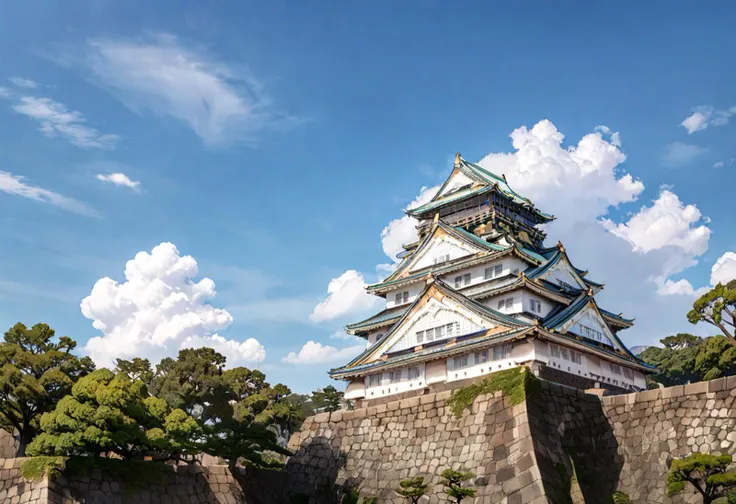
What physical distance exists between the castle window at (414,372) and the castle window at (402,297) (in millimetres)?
7215

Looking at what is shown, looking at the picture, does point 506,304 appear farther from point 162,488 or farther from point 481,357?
point 162,488

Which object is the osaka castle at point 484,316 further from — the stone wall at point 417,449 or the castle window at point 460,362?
the stone wall at point 417,449

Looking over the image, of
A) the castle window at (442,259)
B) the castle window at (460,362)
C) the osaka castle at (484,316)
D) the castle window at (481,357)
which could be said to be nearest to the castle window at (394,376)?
the osaka castle at (484,316)

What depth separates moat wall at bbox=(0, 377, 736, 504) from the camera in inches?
861

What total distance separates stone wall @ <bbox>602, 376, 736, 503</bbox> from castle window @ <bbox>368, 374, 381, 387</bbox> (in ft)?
50.6

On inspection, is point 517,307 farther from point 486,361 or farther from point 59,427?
point 59,427

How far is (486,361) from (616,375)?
8819 millimetres

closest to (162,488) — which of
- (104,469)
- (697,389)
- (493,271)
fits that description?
(104,469)

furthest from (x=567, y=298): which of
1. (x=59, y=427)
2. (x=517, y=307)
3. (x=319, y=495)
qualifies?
(x=59, y=427)

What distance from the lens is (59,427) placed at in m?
21.3

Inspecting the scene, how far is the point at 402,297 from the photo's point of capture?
141 ft

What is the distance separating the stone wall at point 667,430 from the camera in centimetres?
2189

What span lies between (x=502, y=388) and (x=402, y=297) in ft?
60.7

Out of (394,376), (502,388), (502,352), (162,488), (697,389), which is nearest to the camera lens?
(697,389)
